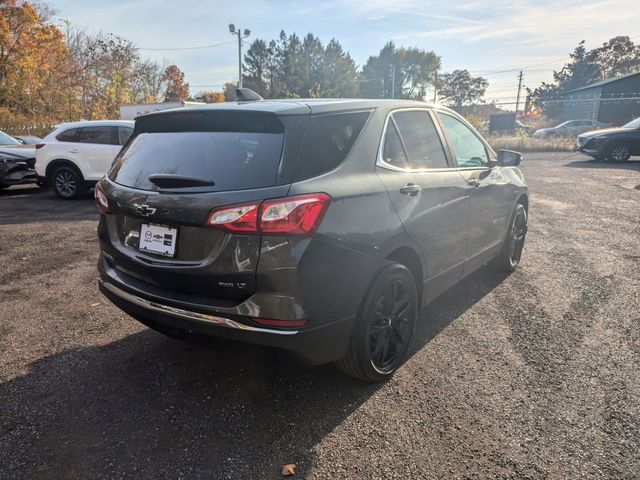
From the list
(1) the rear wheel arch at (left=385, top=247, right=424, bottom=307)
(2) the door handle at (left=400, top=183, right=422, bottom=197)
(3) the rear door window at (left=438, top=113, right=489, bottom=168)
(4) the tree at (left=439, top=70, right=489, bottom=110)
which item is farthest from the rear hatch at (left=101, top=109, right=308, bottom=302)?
(4) the tree at (left=439, top=70, right=489, bottom=110)

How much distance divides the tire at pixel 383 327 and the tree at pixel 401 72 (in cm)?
8169

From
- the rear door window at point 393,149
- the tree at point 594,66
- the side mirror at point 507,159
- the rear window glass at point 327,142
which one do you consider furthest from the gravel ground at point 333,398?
the tree at point 594,66

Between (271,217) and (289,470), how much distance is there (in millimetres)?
1214

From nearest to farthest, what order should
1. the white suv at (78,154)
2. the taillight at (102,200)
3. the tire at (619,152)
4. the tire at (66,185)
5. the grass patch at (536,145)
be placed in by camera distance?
the taillight at (102,200) < the white suv at (78,154) < the tire at (66,185) < the tire at (619,152) < the grass patch at (536,145)

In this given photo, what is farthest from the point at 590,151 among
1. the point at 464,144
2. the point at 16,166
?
the point at 16,166

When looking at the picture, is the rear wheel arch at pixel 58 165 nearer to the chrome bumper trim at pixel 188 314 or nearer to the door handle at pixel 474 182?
the chrome bumper trim at pixel 188 314

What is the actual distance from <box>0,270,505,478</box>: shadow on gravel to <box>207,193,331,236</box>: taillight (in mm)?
636

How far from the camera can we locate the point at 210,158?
96.8 inches

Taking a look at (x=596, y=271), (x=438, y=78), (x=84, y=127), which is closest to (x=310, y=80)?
(x=438, y=78)

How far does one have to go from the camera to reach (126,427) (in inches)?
97.8

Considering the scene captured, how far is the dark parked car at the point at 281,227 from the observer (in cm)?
224

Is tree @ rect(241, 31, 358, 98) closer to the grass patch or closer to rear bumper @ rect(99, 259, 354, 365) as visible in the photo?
the grass patch

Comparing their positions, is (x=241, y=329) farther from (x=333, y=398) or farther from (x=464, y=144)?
(x=464, y=144)

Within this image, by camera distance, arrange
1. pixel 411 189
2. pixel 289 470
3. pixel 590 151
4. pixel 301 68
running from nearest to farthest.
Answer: pixel 289 470 → pixel 411 189 → pixel 590 151 → pixel 301 68
